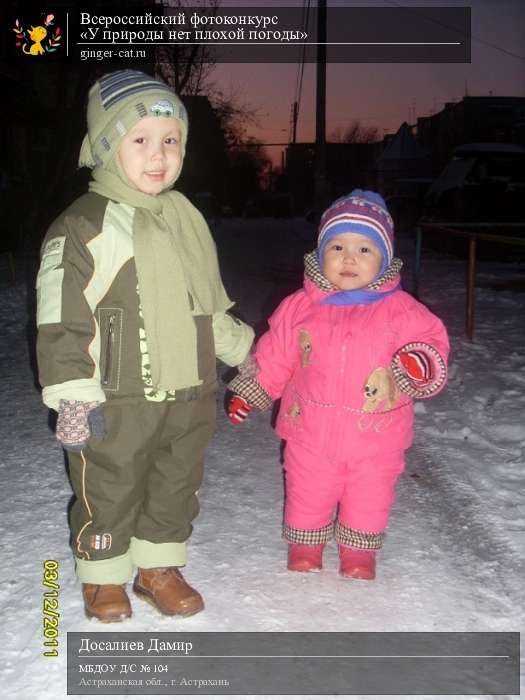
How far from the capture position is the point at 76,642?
2.40 meters

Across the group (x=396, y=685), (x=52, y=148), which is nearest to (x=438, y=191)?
(x=52, y=148)

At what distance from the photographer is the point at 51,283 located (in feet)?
7.43

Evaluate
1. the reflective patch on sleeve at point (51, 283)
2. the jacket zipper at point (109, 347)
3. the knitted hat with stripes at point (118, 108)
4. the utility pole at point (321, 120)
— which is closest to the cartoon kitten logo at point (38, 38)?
the utility pole at point (321, 120)

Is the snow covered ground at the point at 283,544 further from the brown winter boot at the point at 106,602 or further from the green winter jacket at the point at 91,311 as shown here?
the green winter jacket at the point at 91,311

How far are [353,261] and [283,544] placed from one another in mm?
1216

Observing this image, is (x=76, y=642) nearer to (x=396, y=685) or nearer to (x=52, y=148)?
(x=396, y=685)

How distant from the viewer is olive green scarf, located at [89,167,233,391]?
2371mm

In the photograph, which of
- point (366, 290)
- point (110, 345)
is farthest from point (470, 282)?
point (110, 345)

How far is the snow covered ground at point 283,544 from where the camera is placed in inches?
99.3

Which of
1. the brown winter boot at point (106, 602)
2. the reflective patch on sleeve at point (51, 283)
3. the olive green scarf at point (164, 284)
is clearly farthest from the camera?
the brown winter boot at point (106, 602)

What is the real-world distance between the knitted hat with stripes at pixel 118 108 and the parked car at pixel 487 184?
1665 cm

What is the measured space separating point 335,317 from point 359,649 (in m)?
1.16

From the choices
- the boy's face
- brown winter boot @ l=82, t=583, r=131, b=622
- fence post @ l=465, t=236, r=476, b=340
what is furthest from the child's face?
fence post @ l=465, t=236, r=476, b=340
